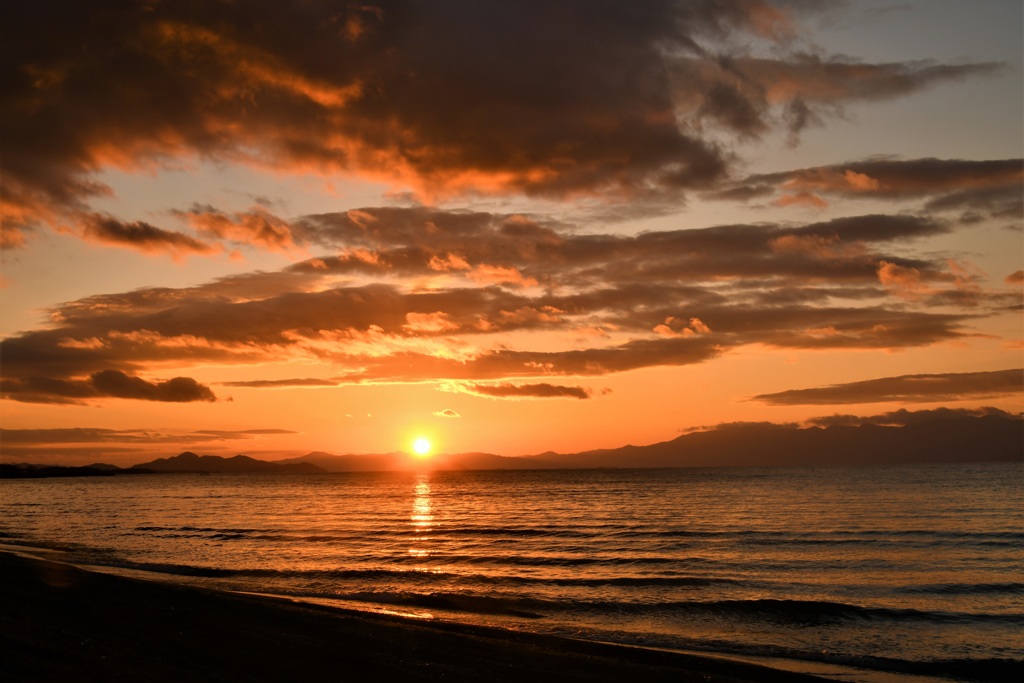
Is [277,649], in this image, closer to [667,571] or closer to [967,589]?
[667,571]

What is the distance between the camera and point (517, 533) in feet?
185

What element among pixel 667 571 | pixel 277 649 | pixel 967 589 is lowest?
pixel 667 571

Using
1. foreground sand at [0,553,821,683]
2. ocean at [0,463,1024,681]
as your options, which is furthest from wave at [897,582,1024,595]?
foreground sand at [0,553,821,683]

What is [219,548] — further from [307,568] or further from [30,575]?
[30,575]

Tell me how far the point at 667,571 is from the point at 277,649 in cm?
2217

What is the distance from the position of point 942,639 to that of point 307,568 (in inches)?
1140

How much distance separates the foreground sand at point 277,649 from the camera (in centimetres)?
1623

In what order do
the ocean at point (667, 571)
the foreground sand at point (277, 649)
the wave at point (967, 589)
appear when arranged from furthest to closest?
the wave at point (967, 589) < the ocean at point (667, 571) < the foreground sand at point (277, 649)

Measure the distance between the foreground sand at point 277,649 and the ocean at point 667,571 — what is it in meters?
3.54

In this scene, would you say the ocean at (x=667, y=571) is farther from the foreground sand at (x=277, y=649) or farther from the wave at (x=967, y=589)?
the foreground sand at (x=277, y=649)

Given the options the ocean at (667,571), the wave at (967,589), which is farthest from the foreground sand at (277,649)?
the wave at (967,589)

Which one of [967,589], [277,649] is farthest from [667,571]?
[277,649]

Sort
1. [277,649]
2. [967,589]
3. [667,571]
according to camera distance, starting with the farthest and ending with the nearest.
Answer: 1. [667,571]
2. [967,589]
3. [277,649]

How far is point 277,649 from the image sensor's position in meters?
18.9
